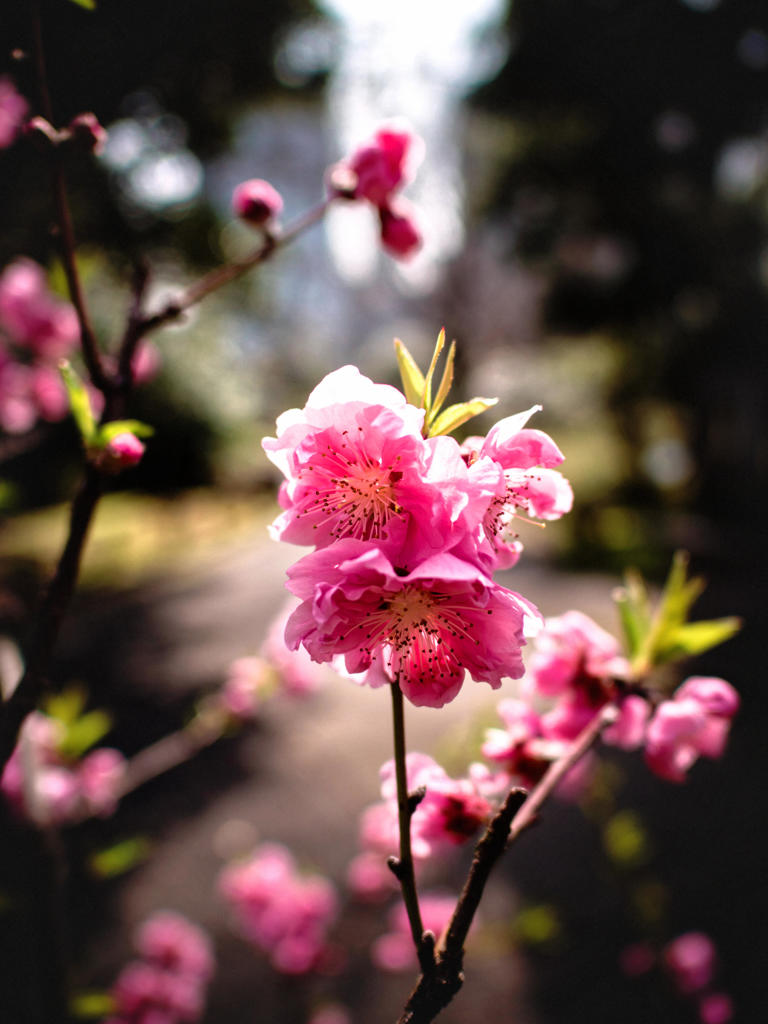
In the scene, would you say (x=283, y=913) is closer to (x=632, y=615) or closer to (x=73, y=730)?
(x=73, y=730)

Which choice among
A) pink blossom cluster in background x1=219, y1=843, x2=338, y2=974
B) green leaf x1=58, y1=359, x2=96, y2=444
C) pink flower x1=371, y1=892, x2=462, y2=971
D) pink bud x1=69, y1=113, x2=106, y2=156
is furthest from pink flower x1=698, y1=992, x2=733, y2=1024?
pink bud x1=69, y1=113, x2=106, y2=156

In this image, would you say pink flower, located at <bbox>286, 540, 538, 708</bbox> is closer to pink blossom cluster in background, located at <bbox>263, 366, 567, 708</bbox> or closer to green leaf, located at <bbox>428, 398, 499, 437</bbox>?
pink blossom cluster in background, located at <bbox>263, 366, 567, 708</bbox>

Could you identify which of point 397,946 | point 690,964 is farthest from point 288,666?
point 690,964

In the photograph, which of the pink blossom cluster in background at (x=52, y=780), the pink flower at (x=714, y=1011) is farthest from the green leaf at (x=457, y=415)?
the pink flower at (x=714, y=1011)

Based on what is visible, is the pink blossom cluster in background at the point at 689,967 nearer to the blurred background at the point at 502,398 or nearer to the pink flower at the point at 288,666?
the blurred background at the point at 502,398

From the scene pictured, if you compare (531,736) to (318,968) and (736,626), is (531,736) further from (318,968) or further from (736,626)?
(318,968)

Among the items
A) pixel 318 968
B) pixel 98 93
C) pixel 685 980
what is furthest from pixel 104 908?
pixel 98 93
